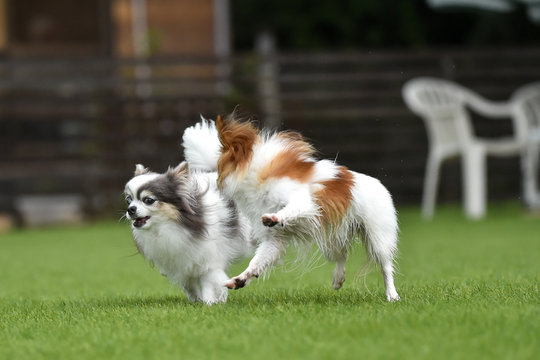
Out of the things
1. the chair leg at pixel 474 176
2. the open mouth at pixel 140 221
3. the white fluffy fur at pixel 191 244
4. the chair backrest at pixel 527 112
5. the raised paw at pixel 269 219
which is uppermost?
the raised paw at pixel 269 219

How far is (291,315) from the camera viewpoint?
3719mm

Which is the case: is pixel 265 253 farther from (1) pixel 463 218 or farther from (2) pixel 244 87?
(2) pixel 244 87

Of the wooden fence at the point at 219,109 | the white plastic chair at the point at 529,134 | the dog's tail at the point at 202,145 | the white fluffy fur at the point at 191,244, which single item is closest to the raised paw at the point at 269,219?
the white fluffy fur at the point at 191,244

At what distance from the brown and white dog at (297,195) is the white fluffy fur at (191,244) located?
1.13ft

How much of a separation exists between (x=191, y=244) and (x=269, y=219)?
787 mm

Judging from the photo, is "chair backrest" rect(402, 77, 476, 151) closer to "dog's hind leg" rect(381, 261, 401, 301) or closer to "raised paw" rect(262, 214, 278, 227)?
"dog's hind leg" rect(381, 261, 401, 301)

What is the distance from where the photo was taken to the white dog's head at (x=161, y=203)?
4453 millimetres

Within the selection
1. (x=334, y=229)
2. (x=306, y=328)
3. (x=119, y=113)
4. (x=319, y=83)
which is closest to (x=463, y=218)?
(x=319, y=83)

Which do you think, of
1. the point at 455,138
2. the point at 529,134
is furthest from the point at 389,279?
the point at 529,134

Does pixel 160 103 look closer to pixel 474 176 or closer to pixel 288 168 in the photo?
→ pixel 474 176

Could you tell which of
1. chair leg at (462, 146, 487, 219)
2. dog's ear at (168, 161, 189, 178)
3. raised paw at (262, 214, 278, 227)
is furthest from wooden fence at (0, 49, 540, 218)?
raised paw at (262, 214, 278, 227)

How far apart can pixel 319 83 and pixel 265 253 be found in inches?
317

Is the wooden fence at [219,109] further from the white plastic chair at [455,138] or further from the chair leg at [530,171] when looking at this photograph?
the chair leg at [530,171]

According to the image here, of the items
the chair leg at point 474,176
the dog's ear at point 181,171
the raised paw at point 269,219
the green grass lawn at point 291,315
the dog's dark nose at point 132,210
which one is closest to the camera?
the green grass lawn at point 291,315
